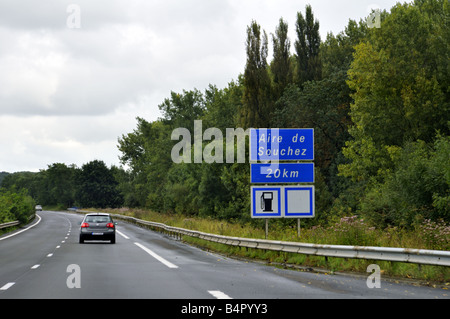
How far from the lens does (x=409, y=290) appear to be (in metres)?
11.3

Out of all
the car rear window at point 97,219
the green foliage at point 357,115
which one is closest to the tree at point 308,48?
the green foliage at point 357,115

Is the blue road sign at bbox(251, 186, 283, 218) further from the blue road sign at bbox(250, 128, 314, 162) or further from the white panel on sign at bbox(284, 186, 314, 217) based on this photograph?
the blue road sign at bbox(250, 128, 314, 162)

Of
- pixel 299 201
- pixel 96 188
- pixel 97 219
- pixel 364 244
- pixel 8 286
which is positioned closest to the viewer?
pixel 8 286

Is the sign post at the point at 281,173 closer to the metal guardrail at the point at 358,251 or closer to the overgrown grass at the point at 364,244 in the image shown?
the overgrown grass at the point at 364,244

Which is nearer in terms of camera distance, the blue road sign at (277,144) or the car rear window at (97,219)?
the blue road sign at (277,144)

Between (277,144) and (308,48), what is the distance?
3807 centimetres

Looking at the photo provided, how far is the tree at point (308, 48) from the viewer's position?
59.3 meters

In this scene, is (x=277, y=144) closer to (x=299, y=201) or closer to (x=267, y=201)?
(x=267, y=201)

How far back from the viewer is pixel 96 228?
31.4 m

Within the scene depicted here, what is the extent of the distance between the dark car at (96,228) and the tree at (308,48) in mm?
33277

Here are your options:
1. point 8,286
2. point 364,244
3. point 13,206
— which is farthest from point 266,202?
point 13,206

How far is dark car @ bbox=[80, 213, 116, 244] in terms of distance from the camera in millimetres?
31234

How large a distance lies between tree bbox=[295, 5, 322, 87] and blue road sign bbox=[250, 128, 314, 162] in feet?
119
